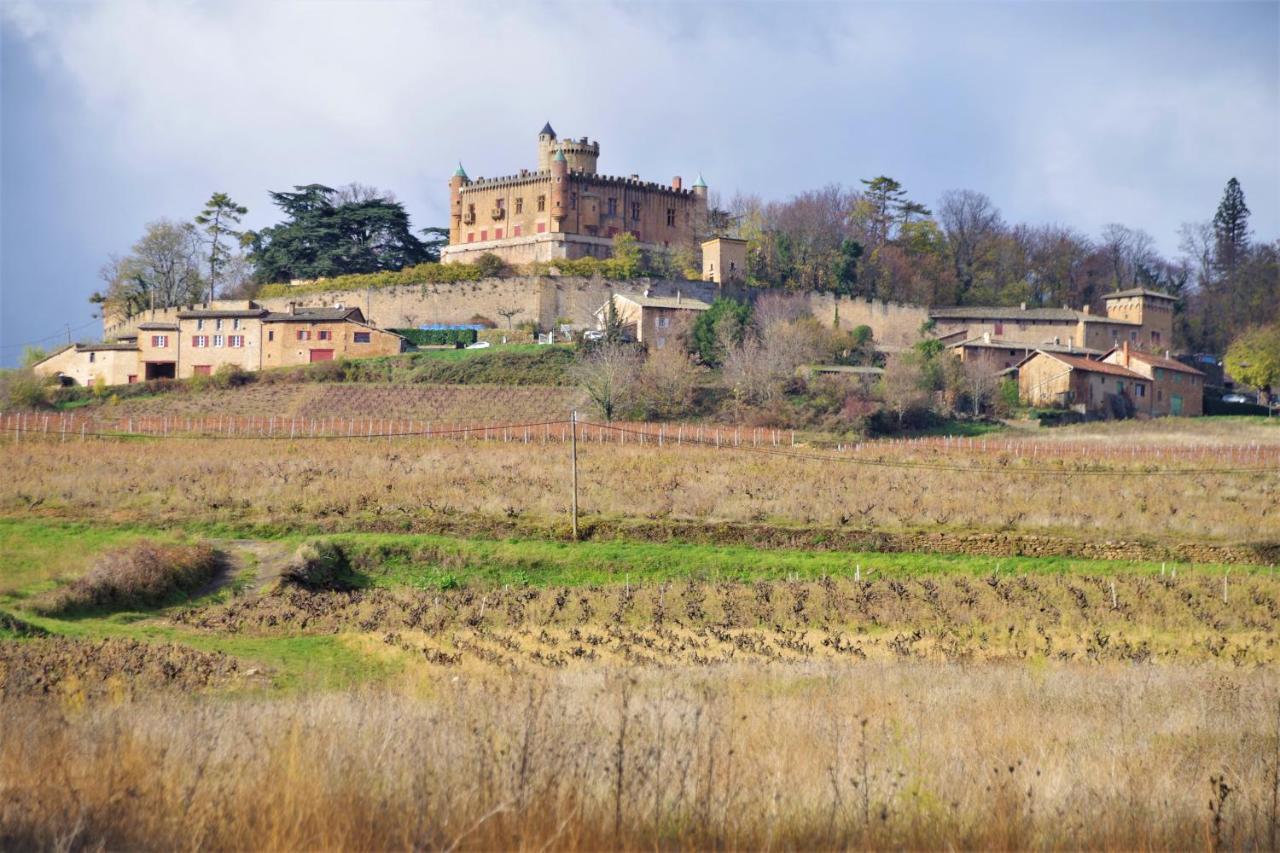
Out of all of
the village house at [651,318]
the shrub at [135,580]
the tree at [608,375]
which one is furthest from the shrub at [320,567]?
the village house at [651,318]

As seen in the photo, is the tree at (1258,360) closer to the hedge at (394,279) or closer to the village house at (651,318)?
the village house at (651,318)

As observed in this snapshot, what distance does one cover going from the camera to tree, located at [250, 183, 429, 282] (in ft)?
223

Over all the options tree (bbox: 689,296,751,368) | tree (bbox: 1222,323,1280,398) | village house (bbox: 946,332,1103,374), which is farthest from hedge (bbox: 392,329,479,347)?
tree (bbox: 1222,323,1280,398)

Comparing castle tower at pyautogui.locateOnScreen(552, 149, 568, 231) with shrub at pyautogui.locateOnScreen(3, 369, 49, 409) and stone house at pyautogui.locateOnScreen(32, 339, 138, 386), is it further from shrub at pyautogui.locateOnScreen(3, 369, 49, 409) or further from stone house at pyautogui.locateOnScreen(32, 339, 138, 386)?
shrub at pyautogui.locateOnScreen(3, 369, 49, 409)

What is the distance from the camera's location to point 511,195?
69625 mm

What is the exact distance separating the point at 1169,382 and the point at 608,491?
1546 inches

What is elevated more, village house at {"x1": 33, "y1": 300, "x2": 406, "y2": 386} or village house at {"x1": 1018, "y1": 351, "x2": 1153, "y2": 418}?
village house at {"x1": 33, "y1": 300, "x2": 406, "y2": 386}

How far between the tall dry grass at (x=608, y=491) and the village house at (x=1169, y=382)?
83.4 ft

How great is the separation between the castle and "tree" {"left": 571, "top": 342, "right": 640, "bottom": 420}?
15.5 m

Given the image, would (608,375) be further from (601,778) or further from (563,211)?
(601,778)

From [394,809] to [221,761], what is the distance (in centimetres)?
135

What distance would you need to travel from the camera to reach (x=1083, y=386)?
55.5 meters

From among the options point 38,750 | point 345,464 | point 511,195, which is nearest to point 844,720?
point 38,750

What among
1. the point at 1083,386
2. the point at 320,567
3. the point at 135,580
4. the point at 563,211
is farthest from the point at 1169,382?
the point at 135,580
